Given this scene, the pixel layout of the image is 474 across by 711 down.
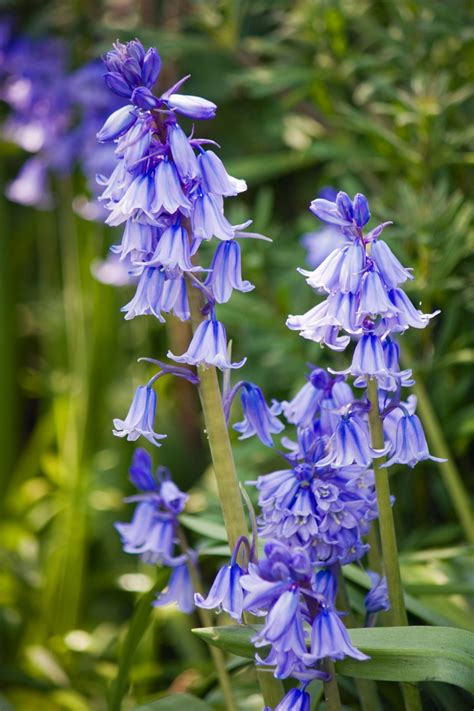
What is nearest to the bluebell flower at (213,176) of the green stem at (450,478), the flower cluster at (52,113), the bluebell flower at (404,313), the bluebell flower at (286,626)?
the bluebell flower at (404,313)

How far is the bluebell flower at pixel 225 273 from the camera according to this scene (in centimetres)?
103

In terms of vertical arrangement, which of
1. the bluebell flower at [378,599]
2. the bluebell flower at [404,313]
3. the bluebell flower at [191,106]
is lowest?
the bluebell flower at [378,599]

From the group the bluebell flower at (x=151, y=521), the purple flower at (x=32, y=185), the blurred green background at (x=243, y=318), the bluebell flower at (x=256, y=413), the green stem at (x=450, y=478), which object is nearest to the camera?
the bluebell flower at (x=256, y=413)

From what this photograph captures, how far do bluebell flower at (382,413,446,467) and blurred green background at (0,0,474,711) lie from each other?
1.34ft

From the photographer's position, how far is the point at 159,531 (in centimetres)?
127

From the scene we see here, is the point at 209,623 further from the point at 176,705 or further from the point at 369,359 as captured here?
the point at 369,359

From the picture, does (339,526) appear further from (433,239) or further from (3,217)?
(3,217)

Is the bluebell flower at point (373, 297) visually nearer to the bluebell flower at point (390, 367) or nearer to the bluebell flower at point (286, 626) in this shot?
the bluebell flower at point (390, 367)

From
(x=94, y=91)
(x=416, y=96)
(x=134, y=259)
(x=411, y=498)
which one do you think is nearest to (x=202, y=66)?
(x=94, y=91)

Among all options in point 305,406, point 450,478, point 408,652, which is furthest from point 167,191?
point 450,478

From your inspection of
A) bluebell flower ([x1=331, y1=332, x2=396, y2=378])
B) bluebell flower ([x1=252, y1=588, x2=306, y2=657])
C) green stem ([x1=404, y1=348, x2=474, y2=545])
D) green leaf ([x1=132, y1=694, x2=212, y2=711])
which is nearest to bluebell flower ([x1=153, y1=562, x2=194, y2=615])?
green leaf ([x1=132, y1=694, x2=212, y2=711])

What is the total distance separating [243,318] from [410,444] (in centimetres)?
98

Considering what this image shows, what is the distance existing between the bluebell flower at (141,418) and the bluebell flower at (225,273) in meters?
0.15

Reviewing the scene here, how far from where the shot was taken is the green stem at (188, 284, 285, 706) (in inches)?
41.4
